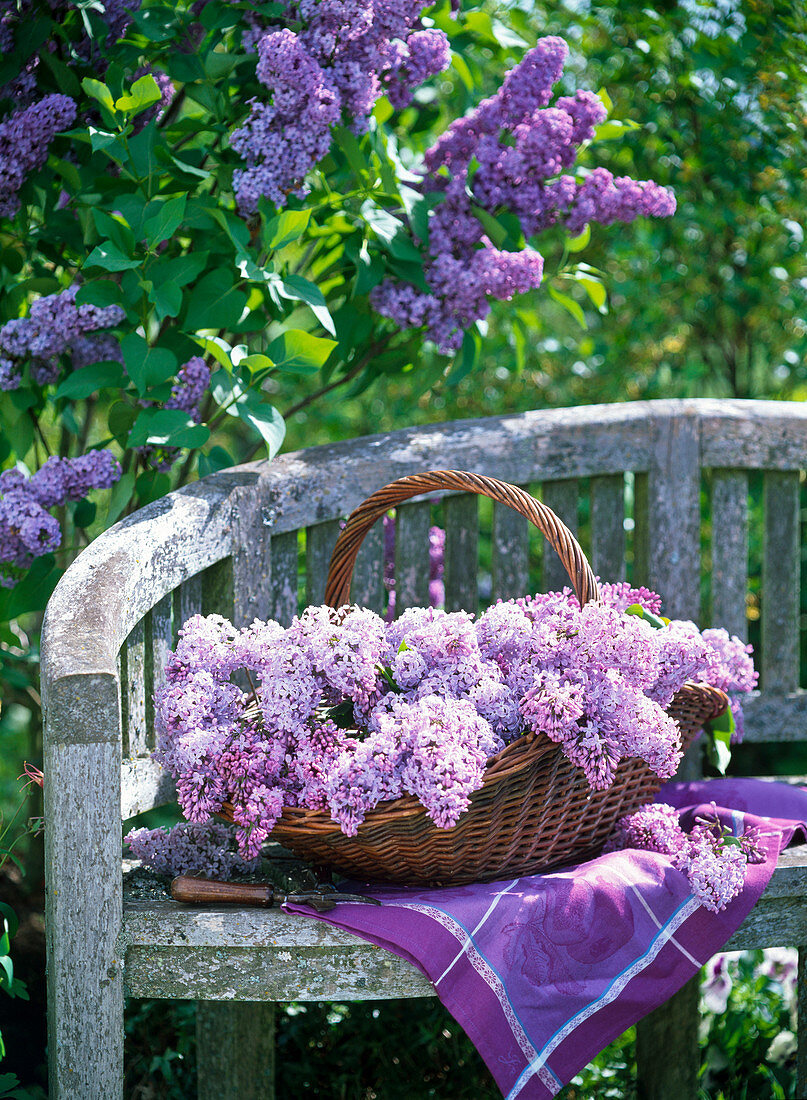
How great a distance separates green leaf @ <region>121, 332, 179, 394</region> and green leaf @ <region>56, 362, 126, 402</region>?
83 mm

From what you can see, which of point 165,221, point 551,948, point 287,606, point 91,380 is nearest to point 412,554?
point 287,606

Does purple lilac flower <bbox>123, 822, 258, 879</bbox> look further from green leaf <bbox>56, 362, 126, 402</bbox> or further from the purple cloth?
green leaf <bbox>56, 362, 126, 402</bbox>

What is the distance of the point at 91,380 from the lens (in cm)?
185

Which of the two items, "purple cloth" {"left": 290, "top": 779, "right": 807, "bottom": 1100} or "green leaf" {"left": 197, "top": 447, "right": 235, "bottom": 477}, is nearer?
"purple cloth" {"left": 290, "top": 779, "right": 807, "bottom": 1100}

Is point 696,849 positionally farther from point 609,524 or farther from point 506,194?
point 506,194

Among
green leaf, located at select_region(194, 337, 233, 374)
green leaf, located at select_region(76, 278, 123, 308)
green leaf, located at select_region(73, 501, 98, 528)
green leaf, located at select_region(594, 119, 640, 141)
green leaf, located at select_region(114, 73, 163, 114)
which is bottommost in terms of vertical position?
green leaf, located at select_region(73, 501, 98, 528)

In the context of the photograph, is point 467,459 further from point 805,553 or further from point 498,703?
point 805,553

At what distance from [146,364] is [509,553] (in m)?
0.98

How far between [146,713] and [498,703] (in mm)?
679

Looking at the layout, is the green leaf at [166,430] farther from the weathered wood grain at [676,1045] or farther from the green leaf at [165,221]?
the weathered wood grain at [676,1045]

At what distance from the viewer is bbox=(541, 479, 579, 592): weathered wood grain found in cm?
240

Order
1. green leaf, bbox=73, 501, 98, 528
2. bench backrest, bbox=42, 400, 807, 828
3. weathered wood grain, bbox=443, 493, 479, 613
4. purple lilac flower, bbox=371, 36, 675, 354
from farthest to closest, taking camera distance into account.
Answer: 1. weathered wood grain, bbox=443, 493, 479, 613
2. purple lilac flower, bbox=371, 36, 675, 354
3. green leaf, bbox=73, 501, 98, 528
4. bench backrest, bbox=42, 400, 807, 828

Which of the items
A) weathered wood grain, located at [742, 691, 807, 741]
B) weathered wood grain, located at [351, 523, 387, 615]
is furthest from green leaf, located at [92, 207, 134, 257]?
weathered wood grain, located at [742, 691, 807, 741]

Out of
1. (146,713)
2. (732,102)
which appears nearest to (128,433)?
(146,713)
